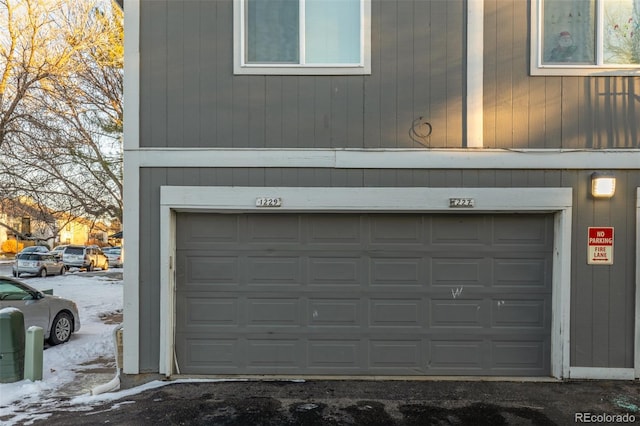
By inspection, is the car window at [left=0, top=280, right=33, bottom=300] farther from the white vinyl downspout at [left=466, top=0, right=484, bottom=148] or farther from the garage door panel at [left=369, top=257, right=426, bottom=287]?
the white vinyl downspout at [left=466, top=0, right=484, bottom=148]

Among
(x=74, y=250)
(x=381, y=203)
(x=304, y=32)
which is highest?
(x=304, y=32)

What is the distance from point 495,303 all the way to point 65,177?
14209mm

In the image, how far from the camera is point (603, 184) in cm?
539

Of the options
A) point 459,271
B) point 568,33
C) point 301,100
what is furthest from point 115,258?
point 568,33

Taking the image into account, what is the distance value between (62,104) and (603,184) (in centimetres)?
1450

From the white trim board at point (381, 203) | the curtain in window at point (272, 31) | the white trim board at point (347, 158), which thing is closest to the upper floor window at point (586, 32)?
the white trim board at point (347, 158)

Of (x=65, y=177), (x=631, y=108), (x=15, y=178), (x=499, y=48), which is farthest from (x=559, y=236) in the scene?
(x=15, y=178)

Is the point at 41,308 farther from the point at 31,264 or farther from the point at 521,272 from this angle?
the point at 31,264

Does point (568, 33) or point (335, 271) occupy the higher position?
point (568, 33)

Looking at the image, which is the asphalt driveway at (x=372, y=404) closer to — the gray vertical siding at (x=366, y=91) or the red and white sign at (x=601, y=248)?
the red and white sign at (x=601, y=248)

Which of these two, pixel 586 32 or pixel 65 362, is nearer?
pixel 586 32

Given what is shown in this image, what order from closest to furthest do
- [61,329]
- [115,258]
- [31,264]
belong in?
[61,329] → [31,264] → [115,258]

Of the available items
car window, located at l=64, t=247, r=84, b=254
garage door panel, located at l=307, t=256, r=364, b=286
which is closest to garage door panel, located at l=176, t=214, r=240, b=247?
garage door panel, located at l=307, t=256, r=364, b=286

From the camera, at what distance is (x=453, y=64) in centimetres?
556
